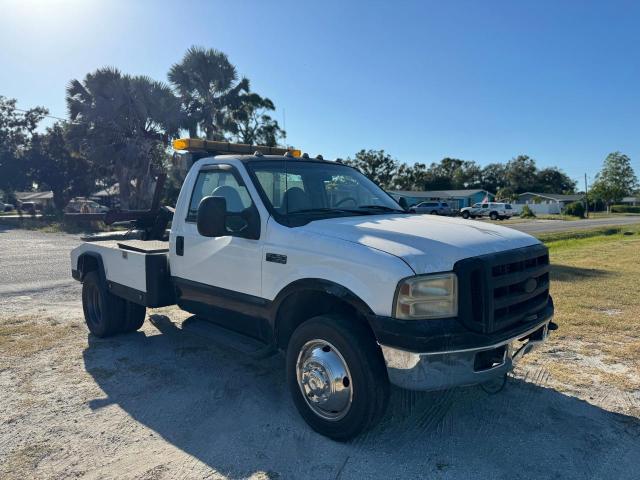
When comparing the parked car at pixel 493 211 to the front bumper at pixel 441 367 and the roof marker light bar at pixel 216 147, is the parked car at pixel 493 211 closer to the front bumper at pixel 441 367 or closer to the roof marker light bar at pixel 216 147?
the roof marker light bar at pixel 216 147

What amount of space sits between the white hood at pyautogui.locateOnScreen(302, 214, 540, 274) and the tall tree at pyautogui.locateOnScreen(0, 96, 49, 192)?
47123mm

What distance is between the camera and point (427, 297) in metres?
2.87

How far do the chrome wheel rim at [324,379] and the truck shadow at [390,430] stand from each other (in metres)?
0.23

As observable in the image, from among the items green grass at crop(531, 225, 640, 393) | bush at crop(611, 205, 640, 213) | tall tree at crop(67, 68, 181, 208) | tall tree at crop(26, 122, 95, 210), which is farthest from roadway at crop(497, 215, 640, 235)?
bush at crop(611, 205, 640, 213)

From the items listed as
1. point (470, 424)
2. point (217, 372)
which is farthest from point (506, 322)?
point (217, 372)

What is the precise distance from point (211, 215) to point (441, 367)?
1909 millimetres

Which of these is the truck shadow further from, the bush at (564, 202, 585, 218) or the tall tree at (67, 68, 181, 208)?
the bush at (564, 202, 585, 218)

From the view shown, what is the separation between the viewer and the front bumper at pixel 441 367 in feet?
9.39

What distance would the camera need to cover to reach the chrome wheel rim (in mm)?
3160

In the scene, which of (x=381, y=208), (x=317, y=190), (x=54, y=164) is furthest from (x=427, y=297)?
(x=54, y=164)

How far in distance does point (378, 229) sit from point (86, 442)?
99.5 inches

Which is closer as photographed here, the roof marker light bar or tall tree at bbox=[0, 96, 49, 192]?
the roof marker light bar

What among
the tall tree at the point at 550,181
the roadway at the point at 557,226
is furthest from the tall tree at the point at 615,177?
the roadway at the point at 557,226

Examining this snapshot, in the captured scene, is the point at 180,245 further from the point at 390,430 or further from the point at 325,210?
the point at 390,430
